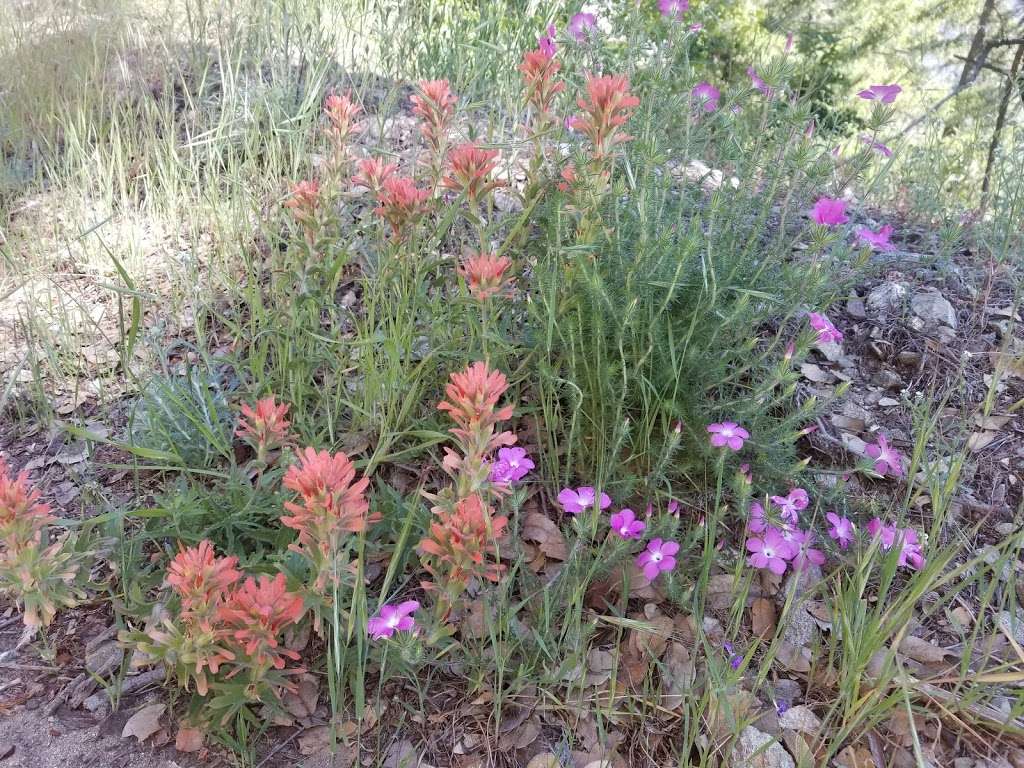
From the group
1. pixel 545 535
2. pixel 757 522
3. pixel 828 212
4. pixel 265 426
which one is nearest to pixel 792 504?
pixel 757 522

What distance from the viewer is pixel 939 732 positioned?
1.50m

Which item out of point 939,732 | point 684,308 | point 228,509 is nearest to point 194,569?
point 228,509

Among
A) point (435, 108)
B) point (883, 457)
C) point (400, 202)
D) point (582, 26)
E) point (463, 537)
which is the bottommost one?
point (883, 457)

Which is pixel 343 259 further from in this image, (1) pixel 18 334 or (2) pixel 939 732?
(2) pixel 939 732

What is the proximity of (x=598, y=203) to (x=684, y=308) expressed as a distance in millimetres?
377

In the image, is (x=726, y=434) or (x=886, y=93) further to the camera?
(x=886, y=93)

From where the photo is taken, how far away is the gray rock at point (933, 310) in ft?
7.94

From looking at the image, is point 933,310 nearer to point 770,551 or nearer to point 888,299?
point 888,299

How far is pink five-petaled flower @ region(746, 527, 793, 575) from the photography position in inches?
65.4

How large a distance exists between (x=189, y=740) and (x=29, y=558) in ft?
1.58

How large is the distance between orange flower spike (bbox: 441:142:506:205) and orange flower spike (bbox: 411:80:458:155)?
6.4 inches

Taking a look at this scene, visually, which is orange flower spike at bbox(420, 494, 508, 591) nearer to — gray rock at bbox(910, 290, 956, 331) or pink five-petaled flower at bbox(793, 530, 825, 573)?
pink five-petaled flower at bbox(793, 530, 825, 573)

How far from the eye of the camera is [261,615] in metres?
1.30

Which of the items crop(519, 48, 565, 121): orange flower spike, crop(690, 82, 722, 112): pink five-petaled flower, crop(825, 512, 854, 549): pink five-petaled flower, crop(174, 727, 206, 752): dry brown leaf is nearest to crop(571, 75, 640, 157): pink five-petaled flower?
crop(519, 48, 565, 121): orange flower spike
